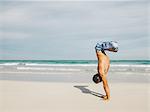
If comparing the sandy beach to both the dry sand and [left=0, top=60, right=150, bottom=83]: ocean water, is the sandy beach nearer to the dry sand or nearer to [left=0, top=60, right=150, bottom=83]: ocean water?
the dry sand

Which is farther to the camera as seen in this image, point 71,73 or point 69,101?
point 71,73

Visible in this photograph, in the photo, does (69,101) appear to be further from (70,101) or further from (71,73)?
(71,73)

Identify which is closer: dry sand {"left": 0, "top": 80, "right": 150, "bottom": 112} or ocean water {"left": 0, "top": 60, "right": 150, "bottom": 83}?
dry sand {"left": 0, "top": 80, "right": 150, "bottom": 112}

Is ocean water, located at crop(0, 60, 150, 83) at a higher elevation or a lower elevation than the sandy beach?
higher

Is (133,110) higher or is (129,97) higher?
(129,97)

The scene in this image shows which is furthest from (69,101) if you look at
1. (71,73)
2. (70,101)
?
(71,73)

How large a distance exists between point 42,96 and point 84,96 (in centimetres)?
116

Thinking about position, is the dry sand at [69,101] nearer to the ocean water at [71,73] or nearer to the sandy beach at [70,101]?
the sandy beach at [70,101]

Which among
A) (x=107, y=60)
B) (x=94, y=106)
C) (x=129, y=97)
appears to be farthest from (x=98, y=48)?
(x=129, y=97)

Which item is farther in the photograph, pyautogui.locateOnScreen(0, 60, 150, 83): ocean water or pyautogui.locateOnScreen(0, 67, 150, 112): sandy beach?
pyautogui.locateOnScreen(0, 60, 150, 83): ocean water

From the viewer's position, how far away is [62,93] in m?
9.09

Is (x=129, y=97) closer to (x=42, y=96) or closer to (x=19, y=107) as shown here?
(x=42, y=96)

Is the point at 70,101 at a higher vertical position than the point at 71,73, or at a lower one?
lower

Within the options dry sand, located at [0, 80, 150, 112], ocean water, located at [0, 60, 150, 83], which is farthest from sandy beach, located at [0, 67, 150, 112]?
ocean water, located at [0, 60, 150, 83]
